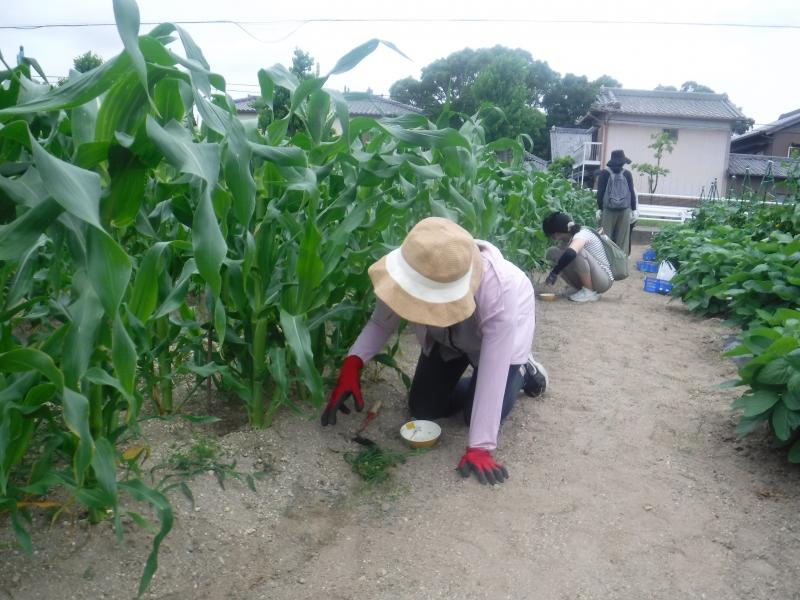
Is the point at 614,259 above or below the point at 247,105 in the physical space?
below

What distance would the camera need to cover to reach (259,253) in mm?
2154

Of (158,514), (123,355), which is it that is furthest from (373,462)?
(123,355)

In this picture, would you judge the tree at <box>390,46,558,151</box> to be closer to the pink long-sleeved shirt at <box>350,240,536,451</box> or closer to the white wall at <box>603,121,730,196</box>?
the white wall at <box>603,121,730,196</box>

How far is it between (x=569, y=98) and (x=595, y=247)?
34741 mm

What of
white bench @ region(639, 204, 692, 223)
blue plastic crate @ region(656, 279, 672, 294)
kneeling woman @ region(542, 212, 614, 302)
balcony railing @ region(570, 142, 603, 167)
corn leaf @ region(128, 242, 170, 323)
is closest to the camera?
corn leaf @ region(128, 242, 170, 323)

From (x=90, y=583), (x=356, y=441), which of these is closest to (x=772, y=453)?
(x=356, y=441)

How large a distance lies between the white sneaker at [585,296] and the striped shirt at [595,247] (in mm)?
222

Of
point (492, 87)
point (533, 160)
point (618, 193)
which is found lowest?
point (618, 193)

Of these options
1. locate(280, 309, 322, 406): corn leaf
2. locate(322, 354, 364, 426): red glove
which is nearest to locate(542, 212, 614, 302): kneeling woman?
locate(322, 354, 364, 426): red glove

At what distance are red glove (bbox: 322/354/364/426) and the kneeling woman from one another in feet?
11.6

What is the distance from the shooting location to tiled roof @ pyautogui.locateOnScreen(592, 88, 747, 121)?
2550 centimetres

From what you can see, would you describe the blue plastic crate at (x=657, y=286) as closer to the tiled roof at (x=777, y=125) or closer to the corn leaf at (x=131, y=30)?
the corn leaf at (x=131, y=30)

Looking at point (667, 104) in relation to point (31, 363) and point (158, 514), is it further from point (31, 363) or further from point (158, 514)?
point (31, 363)

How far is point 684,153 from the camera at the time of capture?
2533cm
